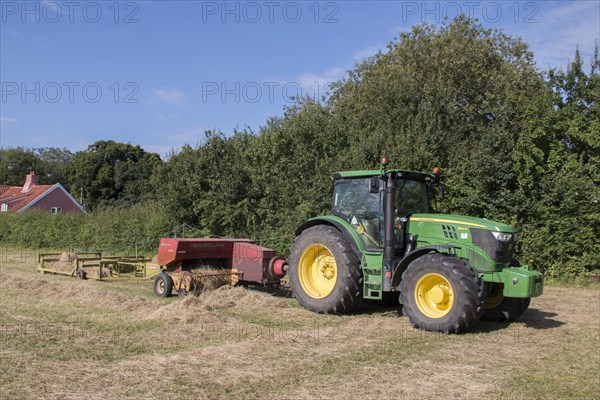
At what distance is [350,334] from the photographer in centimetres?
693

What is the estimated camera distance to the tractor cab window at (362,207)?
8117 millimetres

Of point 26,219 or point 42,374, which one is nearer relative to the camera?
point 42,374

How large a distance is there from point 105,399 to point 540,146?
11.6 m

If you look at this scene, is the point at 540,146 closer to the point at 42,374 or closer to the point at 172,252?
the point at 172,252

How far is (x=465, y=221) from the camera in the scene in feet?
24.8

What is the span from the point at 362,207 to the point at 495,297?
7.78 ft

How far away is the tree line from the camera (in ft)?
40.3

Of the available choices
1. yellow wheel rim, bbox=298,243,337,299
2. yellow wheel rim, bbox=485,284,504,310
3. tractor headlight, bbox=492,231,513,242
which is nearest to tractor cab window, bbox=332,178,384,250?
yellow wheel rim, bbox=298,243,337,299

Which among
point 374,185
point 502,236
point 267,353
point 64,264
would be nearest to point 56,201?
point 64,264

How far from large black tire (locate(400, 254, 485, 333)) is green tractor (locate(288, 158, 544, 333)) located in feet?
0.04

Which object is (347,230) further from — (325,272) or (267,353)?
(267,353)

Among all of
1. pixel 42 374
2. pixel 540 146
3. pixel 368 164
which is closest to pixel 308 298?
pixel 42 374

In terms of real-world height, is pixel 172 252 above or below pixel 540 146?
below

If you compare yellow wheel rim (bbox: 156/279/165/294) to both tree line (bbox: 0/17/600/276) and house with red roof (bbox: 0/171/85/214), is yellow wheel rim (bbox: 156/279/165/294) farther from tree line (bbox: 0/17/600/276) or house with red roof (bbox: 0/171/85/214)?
house with red roof (bbox: 0/171/85/214)
